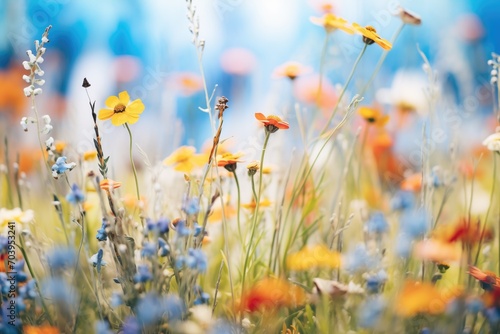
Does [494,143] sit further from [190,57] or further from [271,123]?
[190,57]

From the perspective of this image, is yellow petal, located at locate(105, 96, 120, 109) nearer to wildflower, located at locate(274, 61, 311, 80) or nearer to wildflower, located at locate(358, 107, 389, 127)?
wildflower, located at locate(274, 61, 311, 80)

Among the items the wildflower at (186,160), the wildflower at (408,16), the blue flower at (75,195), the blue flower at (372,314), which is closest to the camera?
the blue flower at (372,314)

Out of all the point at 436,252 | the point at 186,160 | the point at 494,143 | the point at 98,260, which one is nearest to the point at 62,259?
the point at 98,260

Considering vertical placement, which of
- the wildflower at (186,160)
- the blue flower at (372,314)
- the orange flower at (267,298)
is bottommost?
the orange flower at (267,298)

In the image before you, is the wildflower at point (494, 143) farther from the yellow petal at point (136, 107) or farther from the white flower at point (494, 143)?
the yellow petal at point (136, 107)

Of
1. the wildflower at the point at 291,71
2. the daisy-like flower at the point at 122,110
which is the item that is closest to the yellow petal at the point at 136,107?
the daisy-like flower at the point at 122,110

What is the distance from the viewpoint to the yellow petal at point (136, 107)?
0.89 metres

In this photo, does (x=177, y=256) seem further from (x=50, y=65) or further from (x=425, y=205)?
(x=50, y=65)

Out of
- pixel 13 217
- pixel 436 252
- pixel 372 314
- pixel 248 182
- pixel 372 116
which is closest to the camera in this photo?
pixel 372 314

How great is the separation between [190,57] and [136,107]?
45.5 inches

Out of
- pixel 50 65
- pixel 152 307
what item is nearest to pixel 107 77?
pixel 50 65

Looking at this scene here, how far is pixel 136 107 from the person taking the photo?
2.94ft

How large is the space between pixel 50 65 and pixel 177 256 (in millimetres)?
1349

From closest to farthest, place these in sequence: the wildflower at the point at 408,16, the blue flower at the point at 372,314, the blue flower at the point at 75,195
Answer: the blue flower at the point at 372,314 → the blue flower at the point at 75,195 → the wildflower at the point at 408,16
